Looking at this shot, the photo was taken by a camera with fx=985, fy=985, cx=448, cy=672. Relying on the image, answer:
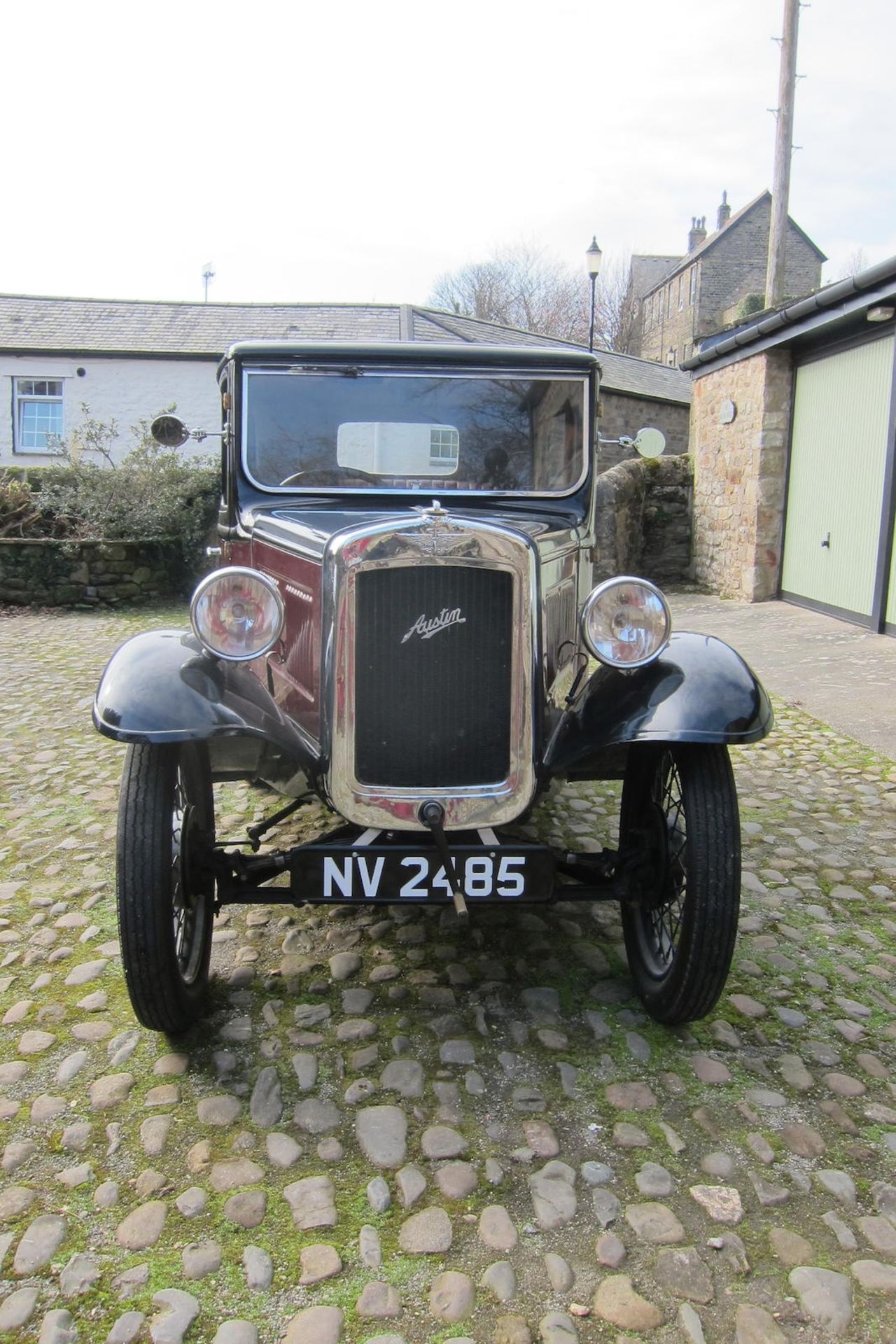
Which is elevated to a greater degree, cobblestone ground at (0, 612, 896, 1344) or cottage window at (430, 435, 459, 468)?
cottage window at (430, 435, 459, 468)

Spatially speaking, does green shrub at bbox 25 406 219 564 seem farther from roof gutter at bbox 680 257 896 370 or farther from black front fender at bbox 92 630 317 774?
black front fender at bbox 92 630 317 774

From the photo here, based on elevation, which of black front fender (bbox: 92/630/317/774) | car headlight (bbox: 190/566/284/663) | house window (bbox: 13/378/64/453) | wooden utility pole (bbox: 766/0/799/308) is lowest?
black front fender (bbox: 92/630/317/774)

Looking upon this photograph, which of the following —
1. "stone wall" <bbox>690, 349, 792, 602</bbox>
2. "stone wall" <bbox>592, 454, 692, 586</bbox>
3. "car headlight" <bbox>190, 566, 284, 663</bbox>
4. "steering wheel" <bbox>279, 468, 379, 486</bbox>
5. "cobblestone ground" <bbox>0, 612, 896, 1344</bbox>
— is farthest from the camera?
"stone wall" <bbox>592, 454, 692, 586</bbox>

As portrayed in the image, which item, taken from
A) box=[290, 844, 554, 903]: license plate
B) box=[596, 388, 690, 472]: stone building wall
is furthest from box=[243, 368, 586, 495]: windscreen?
box=[596, 388, 690, 472]: stone building wall

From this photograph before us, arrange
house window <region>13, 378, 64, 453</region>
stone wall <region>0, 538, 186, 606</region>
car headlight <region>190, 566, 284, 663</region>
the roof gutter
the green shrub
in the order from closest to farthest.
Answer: car headlight <region>190, 566, 284, 663</region> < the roof gutter < stone wall <region>0, 538, 186, 606</region> < the green shrub < house window <region>13, 378, 64, 453</region>

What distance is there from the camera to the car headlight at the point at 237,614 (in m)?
2.59

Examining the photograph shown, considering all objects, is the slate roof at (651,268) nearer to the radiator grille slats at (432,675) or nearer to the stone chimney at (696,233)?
the stone chimney at (696,233)

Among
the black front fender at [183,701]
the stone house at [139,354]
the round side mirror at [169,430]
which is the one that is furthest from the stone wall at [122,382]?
the black front fender at [183,701]

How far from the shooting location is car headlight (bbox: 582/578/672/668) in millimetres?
2617

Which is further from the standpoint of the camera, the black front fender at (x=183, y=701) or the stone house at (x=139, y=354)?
the stone house at (x=139, y=354)

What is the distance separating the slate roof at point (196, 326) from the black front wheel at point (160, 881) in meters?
A: 17.4

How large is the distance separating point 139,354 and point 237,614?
18627 mm

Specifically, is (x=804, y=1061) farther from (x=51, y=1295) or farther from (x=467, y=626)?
(x=51, y=1295)

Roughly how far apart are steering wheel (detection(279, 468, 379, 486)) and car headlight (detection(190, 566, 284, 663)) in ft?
3.02
